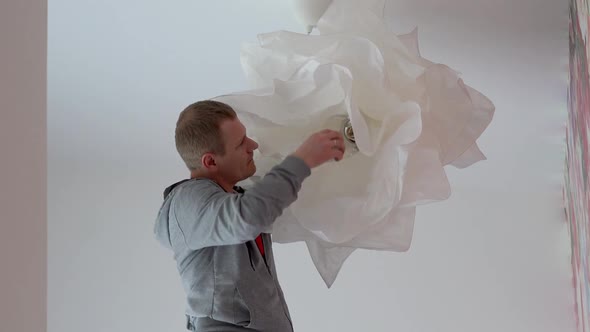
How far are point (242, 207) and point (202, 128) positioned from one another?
0.90 feet

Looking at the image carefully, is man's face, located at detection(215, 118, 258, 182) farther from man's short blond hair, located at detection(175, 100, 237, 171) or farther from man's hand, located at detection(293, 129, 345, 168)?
man's hand, located at detection(293, 129, 345, 168)

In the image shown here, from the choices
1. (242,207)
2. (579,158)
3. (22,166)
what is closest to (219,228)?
(242,207)

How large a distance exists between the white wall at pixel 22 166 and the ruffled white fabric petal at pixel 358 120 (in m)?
0.73

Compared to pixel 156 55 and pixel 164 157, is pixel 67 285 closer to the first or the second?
pixel 164 157

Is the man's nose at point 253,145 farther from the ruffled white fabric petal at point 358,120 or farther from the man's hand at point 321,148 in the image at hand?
the man's hand at point 321,148

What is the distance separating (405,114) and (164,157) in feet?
6.96

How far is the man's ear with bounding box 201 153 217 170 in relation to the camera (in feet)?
6.14

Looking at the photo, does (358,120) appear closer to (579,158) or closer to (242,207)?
(242,207)

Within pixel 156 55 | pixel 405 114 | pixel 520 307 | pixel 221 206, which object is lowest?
pixel 520 307

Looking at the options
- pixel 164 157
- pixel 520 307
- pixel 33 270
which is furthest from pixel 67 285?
pixel 33 270

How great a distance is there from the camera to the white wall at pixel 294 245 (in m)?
2.89

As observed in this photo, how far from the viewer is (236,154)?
1.85 m

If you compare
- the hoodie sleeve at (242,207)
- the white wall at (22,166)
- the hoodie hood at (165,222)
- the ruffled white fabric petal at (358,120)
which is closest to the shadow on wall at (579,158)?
the ruffled white fabric petal at (358,120)

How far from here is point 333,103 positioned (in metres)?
1.78
